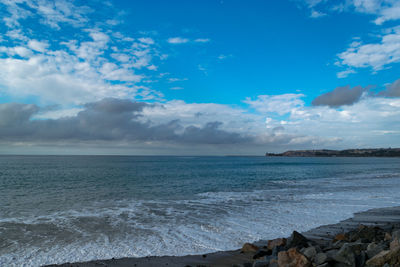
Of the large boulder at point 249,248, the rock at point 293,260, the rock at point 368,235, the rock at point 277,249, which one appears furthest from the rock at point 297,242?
the rock at point 293,260

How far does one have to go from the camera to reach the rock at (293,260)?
6.33 metres

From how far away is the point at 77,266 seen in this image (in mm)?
7949

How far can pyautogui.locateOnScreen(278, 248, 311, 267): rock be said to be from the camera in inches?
249

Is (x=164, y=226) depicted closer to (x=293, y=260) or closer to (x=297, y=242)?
(x=297, y=242)

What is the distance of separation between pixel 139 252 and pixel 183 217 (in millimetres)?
5902

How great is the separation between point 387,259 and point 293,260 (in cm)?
201

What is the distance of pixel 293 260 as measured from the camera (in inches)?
255

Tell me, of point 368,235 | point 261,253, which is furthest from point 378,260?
point 368,235

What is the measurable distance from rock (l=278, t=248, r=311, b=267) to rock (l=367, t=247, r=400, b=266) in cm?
138

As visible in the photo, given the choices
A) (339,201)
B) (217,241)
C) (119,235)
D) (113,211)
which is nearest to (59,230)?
(119,235)

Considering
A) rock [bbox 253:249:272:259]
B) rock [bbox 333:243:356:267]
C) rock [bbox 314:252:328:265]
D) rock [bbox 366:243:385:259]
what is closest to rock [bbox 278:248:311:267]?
rock [bbox 314:252:328:265]

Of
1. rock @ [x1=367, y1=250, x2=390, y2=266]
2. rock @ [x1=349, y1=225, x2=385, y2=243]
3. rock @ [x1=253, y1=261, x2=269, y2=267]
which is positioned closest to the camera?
rock @ [x1=367, y1=250, x2=390, y2=266]

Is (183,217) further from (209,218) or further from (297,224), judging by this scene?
(297,224)

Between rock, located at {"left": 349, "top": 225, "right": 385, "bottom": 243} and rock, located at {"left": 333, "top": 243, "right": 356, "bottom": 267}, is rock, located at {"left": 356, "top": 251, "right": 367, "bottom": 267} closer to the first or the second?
rock, located at {"left": 333, "top": 243, "right": 356, "bottom": 267}
